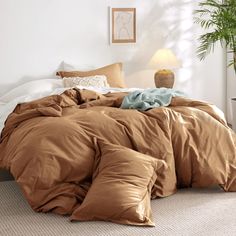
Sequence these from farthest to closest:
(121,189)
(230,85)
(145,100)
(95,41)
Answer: (230,85), (95,41), (145,100), (121,189)

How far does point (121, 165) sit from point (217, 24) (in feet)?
10.7

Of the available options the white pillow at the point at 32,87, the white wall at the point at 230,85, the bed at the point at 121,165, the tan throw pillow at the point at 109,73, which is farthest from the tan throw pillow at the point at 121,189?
the white wall at the point at 230,85

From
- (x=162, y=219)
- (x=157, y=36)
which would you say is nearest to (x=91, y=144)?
(x=162, y=219)

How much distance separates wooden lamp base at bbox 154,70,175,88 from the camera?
19.7 feet

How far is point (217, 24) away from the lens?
5.82 meters

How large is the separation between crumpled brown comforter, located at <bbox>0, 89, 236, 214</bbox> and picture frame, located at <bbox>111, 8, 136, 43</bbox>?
229 cm

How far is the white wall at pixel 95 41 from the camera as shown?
18.7 ft

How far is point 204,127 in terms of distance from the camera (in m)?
3.65

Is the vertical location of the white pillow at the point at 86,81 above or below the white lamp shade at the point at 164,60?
below

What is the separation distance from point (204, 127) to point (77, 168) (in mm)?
1006

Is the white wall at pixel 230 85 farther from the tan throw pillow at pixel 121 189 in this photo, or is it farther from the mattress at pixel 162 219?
the tan throw pillow at pixel 121 189

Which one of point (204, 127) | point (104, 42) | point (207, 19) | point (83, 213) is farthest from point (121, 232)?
point (207, 19)

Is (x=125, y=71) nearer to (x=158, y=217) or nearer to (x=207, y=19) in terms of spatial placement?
(x=207, y=19)

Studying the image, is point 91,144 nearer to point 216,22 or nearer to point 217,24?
point 217,24
